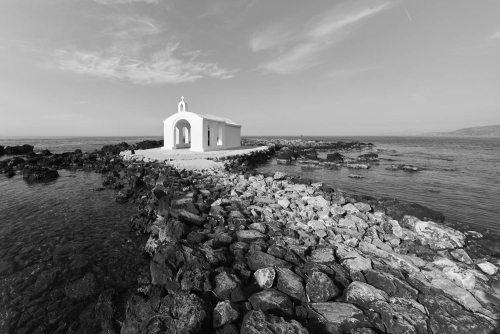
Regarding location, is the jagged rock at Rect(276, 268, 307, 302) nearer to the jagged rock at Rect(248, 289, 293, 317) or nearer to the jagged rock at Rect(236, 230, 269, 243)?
the jagged rock at Rect(248, 289, 293, 317)

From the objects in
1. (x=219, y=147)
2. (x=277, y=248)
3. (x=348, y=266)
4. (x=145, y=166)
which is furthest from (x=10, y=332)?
(x=219, y=147)

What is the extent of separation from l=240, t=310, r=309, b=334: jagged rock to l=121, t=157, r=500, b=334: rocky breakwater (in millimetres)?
16

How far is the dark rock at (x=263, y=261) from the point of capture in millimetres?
5191

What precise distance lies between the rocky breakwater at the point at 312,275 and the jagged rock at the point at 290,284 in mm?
21

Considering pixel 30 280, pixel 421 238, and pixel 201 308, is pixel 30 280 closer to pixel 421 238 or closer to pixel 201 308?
pixel 201 308

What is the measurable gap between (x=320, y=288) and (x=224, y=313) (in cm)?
212

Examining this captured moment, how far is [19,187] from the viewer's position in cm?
1481

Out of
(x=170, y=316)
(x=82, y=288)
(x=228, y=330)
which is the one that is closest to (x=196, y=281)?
(x=170, y=316)

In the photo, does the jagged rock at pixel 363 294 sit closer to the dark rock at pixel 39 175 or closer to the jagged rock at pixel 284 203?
the jagged rock at pixel 284 203

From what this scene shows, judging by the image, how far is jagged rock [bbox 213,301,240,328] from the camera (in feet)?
12.0

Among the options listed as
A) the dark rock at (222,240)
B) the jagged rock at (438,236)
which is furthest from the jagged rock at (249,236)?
the jagged rock at (438,236)

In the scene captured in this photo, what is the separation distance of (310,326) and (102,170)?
75.8 ft

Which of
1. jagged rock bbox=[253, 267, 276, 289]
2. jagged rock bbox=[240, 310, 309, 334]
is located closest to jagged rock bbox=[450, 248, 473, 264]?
jagged rock bbox=[253, 267, 276, 289]

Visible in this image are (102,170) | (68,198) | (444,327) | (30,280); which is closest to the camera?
(444,327)
